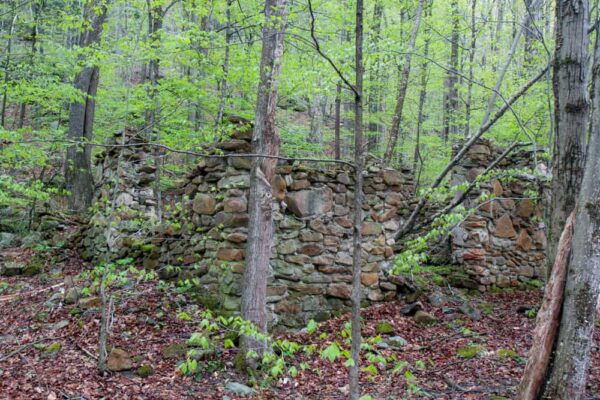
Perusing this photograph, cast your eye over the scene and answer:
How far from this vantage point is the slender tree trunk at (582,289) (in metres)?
2.81

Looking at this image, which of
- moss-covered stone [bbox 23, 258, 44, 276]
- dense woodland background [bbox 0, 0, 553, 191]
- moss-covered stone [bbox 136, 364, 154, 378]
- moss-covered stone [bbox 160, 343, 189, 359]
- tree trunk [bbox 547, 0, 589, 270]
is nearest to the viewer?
tree trunk [bbox 547, 0, 589, 270]

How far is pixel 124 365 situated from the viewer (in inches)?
164

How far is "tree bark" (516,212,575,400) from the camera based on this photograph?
2982mm

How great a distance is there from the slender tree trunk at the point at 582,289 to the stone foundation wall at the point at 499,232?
13.9 feet

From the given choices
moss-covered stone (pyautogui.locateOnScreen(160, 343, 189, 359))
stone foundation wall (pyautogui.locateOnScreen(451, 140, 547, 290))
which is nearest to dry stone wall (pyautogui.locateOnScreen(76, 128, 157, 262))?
moss-covered stone (pyautogui.locateOnScreen(160, 343, 189, 359))

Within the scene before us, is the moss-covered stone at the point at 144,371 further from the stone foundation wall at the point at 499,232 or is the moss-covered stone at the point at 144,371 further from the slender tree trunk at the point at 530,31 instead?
the slender tree trunk at the point at 530,31

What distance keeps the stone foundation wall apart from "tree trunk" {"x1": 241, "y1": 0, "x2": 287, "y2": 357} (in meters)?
3.88

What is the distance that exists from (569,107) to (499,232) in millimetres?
4175

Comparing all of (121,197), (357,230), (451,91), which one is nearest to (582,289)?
(357,230)

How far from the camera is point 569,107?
3.37 metres

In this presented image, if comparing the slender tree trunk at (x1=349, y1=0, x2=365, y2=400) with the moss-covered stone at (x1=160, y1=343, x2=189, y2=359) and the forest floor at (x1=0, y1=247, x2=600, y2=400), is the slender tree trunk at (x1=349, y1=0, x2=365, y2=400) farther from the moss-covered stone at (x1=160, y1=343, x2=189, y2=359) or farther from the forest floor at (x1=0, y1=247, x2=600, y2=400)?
the moss-covered stone at (x1=160, y1=343, x2=189, y2=359)

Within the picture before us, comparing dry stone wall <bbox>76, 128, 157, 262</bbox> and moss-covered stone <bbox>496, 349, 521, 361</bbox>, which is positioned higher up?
dry stone wall <bbox>76, 128, 157, 262</bbox>

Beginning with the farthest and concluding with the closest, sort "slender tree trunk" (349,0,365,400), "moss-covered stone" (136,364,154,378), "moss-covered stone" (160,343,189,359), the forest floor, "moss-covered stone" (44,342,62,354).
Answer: "moss-covered stone" (160,343,189,359) → "moss-covered stone" (44,342,62,354) → "moss-covered stone" (136,364,154,378) → the forest floor → "slender tree trunk" (349,0,365,400)

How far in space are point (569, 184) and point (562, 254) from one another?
2.07 ft
